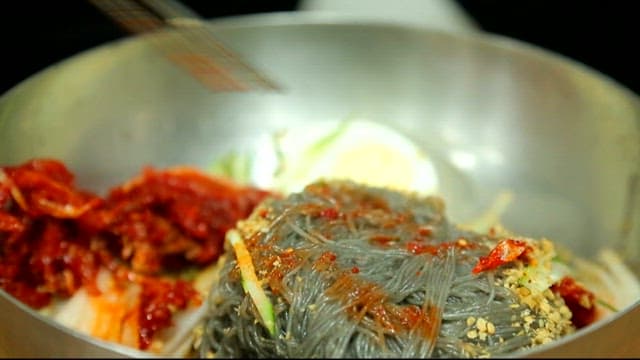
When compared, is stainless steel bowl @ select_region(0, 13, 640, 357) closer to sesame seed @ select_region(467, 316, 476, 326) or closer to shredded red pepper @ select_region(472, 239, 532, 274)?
shredded red pepper @ select_region(472, 239, 532, 274)

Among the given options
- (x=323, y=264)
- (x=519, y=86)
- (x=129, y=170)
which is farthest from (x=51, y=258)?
(x=519, y=86)

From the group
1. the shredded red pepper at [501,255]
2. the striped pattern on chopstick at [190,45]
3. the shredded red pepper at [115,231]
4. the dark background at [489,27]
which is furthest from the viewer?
the dark background at [489,27]

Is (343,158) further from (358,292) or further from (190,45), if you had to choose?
(358,292)

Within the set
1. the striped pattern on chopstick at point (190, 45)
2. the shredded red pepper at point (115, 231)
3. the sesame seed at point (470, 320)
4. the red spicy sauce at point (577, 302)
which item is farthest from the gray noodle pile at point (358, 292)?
the striped pattern on chopstick at point (190, 45)

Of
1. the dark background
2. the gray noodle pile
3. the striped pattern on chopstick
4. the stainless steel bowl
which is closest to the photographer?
the gray noodle pile

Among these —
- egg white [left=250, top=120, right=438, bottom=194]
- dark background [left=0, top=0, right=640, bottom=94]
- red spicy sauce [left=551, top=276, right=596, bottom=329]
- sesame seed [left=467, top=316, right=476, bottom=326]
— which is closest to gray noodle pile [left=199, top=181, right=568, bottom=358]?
sesame seed [left=467, top=316, right=476, bottom=326]

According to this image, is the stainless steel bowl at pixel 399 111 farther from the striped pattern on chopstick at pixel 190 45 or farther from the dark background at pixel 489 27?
the dark background at pixel 489 27
